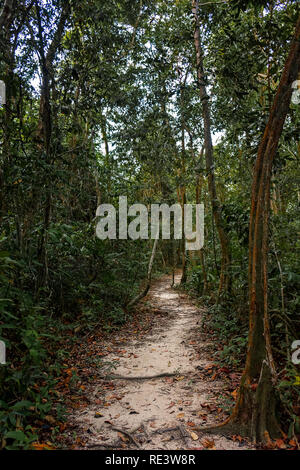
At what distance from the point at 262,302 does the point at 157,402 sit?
1.87 m

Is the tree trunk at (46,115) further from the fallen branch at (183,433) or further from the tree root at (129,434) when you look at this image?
the fallen branch at (183,433)

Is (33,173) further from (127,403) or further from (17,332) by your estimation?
(127,403)

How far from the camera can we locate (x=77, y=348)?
5.64 m

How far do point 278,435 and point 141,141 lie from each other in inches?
286

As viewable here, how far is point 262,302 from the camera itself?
10.3 ft

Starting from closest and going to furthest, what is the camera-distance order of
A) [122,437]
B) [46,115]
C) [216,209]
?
[122,437] → [46,115] → [216,209]

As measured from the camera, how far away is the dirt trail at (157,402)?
3.04 meters

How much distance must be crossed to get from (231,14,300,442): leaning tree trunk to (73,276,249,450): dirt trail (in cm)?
29

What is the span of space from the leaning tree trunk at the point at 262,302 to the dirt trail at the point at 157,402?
0.29 meters

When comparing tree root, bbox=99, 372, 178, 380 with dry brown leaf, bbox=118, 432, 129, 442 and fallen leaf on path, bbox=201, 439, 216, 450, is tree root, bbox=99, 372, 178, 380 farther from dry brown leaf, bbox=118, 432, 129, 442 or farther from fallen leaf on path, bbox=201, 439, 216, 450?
fallen leaf on path, bbox=201, 439, 216, 450

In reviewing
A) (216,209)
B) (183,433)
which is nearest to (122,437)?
(183,433)

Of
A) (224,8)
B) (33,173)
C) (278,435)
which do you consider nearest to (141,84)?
(224,8)

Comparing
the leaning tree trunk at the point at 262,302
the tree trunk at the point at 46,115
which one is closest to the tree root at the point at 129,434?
the leaning tree trunk at the point at 262,302

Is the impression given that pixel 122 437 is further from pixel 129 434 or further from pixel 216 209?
pixel 216 209
